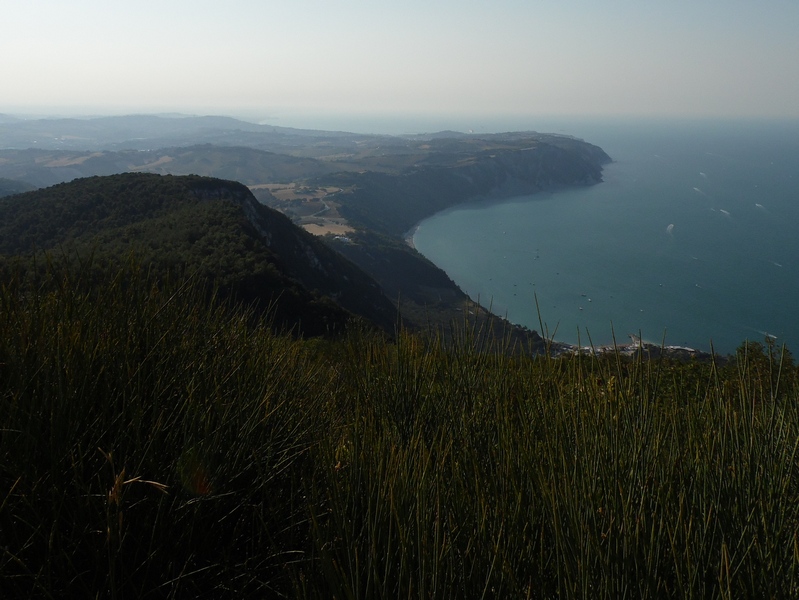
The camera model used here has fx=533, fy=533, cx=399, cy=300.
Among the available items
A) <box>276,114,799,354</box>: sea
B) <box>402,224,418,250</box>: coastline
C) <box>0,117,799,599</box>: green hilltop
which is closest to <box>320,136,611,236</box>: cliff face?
<box>402,224,418,250</box>: coastline

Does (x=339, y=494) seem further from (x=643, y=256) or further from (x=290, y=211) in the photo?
(x=290, y=211)

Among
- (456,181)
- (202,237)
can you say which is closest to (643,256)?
(456,181)

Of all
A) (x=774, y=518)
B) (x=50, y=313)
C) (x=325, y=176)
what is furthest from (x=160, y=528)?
(x=325, y=176)

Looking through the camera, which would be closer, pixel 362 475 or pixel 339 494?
pixel 339 494

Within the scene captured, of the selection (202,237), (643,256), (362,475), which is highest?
(362,475)

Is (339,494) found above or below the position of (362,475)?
above

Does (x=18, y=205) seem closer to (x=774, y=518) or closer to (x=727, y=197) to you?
(x=774, y=518)
